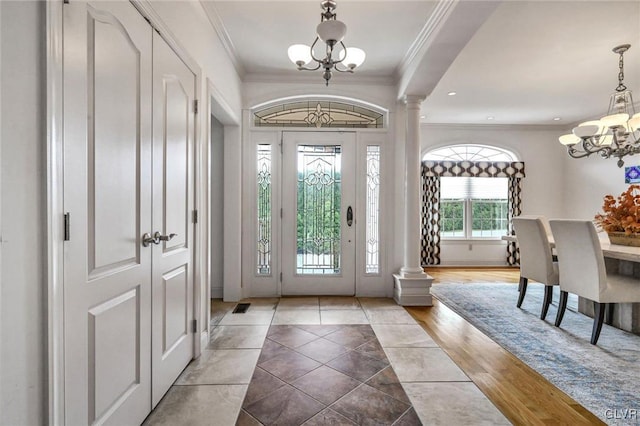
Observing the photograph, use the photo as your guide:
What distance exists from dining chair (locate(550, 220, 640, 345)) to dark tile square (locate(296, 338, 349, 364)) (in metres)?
2.20

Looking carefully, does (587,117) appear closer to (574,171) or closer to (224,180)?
(574,171)

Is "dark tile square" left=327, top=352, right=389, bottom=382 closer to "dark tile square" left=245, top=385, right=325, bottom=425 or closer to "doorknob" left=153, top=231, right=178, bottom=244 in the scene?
"dark tile square" left=245, top=385, right=325, bottom=425

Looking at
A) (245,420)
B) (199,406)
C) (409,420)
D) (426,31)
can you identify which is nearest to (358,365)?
(409,420)

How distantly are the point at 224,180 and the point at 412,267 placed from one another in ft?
8.39

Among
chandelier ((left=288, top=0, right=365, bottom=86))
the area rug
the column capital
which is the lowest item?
the area rug

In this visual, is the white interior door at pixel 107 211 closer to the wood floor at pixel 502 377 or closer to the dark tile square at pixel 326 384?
the dark tile square at pixel 326 384

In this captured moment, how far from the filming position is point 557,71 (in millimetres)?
3758

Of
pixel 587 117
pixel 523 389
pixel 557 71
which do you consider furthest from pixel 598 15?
pixel 587 117

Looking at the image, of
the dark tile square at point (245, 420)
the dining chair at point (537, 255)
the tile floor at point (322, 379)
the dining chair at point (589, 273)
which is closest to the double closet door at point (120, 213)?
the tile floor at point (322, 379)

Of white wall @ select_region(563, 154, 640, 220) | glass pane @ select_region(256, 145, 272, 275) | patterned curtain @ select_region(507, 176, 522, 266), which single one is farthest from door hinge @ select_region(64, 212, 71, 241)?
white wall @ select_region(563, 154, 640, 220)

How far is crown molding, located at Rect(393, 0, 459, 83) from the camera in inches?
93.6

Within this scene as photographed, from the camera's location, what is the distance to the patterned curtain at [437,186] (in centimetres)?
612

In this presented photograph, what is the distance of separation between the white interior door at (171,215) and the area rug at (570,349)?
2.53 meters

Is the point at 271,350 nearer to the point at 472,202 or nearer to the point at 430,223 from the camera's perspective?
the point at 430,223
